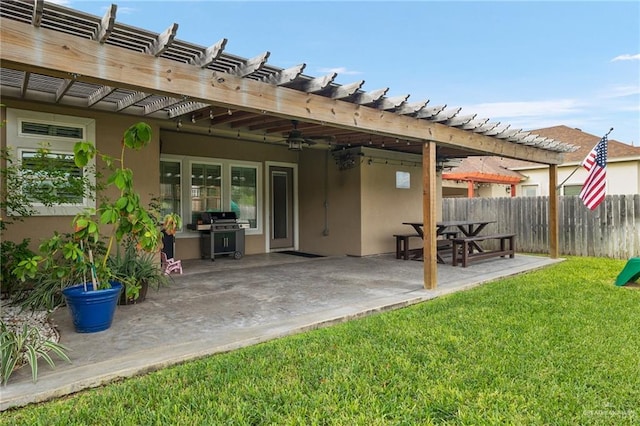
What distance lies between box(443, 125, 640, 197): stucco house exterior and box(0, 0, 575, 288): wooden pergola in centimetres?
795

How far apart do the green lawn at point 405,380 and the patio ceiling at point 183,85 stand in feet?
7.05

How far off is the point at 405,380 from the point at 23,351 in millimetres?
2736

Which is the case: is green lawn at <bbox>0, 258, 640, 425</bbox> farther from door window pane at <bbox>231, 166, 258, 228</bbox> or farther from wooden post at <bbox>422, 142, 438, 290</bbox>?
door window pane at <bbox>231, 166, 258, 228</bbox>

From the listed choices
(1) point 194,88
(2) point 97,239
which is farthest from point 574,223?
(2) point 97,239

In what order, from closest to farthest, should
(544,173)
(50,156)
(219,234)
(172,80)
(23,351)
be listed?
(23,351), (172,80), (50,156), (219,234), (544,173)

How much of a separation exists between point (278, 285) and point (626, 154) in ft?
47.2

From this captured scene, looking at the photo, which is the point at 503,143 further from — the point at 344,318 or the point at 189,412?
the point at 189,412

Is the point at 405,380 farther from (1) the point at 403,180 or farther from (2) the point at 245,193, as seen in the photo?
(1) the point at 403,180

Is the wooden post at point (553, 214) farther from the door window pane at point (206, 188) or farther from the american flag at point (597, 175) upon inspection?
the door window pane at point (206, 188)

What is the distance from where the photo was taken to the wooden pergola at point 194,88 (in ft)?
8.26

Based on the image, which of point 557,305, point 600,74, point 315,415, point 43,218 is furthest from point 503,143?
point 600,74

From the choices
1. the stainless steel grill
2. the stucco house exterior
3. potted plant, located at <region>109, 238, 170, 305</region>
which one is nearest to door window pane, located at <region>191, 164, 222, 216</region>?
the stainless steel grill

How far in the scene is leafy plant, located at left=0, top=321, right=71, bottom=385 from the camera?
8.21ft

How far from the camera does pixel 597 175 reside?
7.48 metres
